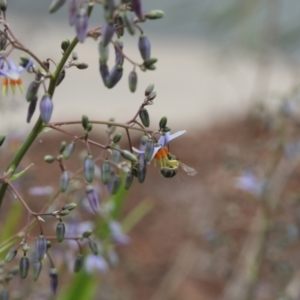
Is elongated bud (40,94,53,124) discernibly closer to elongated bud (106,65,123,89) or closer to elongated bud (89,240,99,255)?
elongated bud (106,65,123,89)

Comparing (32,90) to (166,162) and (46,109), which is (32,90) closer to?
(46,109)

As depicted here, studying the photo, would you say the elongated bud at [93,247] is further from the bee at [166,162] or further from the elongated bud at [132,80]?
the elongated bud at [132,80]

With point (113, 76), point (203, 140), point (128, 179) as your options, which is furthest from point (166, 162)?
point (203, 140)

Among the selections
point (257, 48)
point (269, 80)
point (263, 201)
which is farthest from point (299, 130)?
point (269, 80)

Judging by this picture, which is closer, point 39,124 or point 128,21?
point 128,21

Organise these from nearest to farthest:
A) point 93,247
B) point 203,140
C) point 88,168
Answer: point 88,168
point 93,247
point 203,140

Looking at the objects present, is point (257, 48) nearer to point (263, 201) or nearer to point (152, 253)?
point (152, 253)

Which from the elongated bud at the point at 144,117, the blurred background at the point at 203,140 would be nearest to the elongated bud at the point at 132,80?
the elongated bud at the point at 144,117
